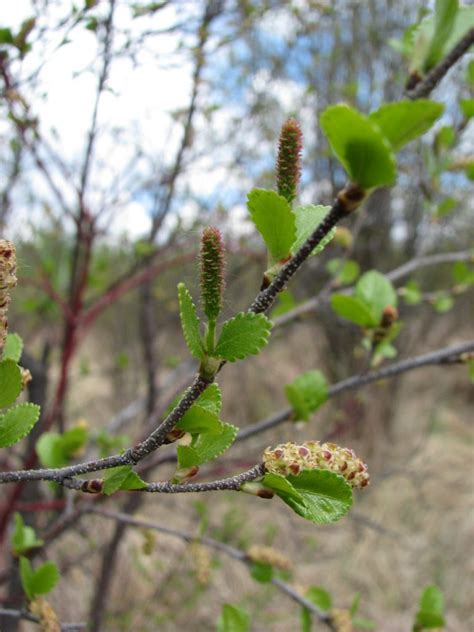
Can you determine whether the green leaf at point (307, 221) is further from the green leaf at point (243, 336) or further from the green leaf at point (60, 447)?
the green leaf at point (60, 447)

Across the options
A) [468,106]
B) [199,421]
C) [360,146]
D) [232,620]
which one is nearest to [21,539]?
[232,620]

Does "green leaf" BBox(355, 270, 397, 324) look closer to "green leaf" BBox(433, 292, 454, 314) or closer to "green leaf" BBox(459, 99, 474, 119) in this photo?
"green leaf" BBox(459, 99, 474, 119)

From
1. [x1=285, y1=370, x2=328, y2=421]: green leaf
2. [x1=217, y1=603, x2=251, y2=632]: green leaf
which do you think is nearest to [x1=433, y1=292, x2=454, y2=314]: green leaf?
[x1=285, y1=370, x2=328, y2=421]: green leaf

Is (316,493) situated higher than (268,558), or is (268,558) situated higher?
(316,493)

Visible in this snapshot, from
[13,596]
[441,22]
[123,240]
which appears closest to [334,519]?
[441,22]

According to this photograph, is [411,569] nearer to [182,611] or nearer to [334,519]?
[182,611]

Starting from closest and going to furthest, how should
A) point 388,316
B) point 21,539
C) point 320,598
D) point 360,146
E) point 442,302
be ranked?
point 360,146
point 21,539
point 388,316
point 320,598
point 442,302

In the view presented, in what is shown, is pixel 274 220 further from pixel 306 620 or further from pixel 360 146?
pixel 306 620
